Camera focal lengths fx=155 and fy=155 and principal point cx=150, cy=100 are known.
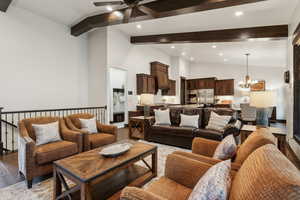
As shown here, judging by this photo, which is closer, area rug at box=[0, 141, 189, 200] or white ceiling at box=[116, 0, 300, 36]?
area rug at box=[0, 141, 189, 200]

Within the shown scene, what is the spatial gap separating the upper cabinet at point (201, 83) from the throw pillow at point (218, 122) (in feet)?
21.2

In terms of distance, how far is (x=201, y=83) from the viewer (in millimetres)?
9953

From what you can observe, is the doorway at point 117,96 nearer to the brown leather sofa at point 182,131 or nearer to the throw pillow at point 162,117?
the brown leather sofa at point 182,131

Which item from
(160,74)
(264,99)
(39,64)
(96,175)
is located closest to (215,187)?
(96,175)

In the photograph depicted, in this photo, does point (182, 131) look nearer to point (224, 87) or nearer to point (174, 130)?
point (174, 130)

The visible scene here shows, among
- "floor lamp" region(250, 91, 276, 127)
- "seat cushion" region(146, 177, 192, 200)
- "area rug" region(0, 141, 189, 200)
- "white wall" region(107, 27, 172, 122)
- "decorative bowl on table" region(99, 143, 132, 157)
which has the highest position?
"white wall" region(107, 27, 172, 122)

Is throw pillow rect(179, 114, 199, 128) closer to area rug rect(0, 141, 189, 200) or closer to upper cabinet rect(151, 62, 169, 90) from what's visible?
area rug rect(0, 141, 189, 200)

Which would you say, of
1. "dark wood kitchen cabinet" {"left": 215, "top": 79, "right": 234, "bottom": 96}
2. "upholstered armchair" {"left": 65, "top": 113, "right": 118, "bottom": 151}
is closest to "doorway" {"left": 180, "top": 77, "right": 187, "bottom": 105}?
"dark wood kitchen cabinet" {"left": 215, "top": 79, "right": 234, "bottom": 96}

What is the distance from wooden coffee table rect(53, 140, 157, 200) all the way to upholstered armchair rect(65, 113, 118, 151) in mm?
922

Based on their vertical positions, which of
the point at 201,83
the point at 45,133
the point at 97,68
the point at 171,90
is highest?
the point at 97,68

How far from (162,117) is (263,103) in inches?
89.0

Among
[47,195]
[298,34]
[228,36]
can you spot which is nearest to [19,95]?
[47,195]

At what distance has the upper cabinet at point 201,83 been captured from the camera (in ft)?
31.6

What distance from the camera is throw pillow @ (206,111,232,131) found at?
3514 mm
